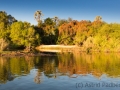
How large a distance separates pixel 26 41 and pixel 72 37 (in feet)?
96.7

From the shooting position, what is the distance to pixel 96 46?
73.8 metres

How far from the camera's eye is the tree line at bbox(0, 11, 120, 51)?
72.8 m

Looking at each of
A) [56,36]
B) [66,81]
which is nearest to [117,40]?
[56,36]

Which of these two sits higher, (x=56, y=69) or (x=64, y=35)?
(x=64, y=35)

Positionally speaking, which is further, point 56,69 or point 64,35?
point 64,35

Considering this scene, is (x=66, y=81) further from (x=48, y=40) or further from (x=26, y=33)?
(x=48, y=40)

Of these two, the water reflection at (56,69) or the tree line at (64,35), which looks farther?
the tree line at (64,35)

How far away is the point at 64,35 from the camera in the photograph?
9619 cm

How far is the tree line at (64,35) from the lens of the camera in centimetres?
7275

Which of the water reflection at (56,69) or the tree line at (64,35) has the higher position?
the tree line at (64,35)

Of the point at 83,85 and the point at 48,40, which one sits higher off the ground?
the point at 48,40

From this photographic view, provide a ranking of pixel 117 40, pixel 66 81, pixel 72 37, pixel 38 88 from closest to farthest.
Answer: pixel 38 88 → pixel 66 81 → pixel 117 40 → pixel 72 37

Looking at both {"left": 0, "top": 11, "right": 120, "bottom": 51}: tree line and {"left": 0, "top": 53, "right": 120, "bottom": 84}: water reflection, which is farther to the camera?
{"left": 0, "top": 11, "right": 120, "bottom": 51}: tree line

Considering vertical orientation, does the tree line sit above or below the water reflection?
above
